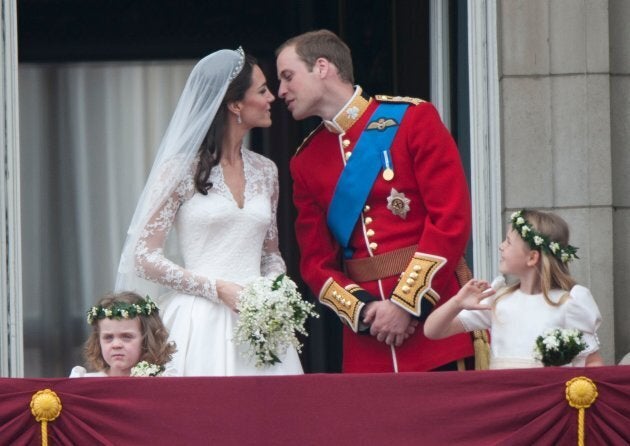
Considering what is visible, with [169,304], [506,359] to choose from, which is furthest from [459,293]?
[169,304]

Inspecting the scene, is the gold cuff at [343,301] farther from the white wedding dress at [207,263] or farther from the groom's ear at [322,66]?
the groom's ear at [322,66]

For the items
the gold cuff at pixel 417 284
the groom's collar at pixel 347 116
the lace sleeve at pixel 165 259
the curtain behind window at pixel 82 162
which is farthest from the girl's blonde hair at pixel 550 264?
the curtain behind window at pixel 82 162

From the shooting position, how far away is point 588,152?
869 cm

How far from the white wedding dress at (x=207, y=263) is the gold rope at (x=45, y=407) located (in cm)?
109

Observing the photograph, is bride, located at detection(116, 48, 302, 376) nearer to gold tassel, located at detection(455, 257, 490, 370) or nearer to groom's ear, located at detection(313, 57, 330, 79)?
groom's ear, located at detection(313, 57, 330, 79)

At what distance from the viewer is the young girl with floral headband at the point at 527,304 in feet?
23.0

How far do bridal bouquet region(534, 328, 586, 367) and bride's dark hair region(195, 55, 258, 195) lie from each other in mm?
1688

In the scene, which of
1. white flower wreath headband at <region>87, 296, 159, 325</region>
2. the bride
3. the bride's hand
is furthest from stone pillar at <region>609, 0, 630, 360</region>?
white flower wreath headband at <region>87, 296, 159, 325</region>

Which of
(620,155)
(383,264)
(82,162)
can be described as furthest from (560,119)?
(82,162)

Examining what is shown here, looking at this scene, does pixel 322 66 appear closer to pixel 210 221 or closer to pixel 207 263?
pixel 210 221

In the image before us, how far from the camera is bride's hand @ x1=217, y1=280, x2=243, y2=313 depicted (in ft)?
25.0

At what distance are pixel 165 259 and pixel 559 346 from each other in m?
1.77

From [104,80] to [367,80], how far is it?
1488mm

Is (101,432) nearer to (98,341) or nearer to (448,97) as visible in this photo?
(98,341)
